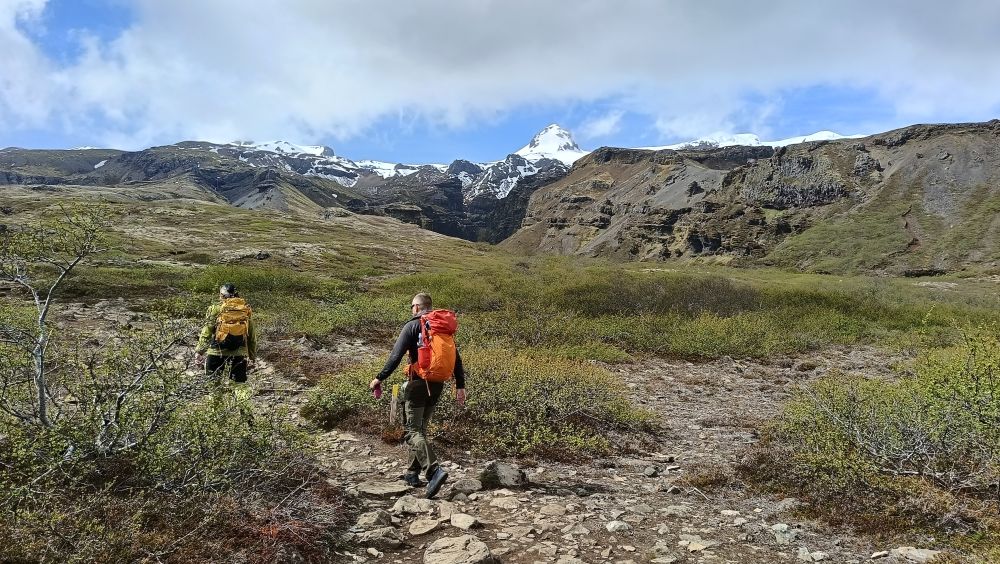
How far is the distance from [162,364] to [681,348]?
1952 cm

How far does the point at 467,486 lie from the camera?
24.2 feet

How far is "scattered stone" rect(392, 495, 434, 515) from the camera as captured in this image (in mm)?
6629

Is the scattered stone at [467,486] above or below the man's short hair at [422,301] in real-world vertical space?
below

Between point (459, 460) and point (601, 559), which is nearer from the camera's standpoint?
point (601, 559)

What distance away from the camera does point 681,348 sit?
2136cm

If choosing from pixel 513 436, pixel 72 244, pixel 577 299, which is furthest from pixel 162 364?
pixel 577 299

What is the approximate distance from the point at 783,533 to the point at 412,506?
468 cm

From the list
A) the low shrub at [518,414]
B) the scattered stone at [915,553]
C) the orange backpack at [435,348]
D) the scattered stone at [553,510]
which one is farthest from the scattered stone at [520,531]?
the scattered stone at [915,553]

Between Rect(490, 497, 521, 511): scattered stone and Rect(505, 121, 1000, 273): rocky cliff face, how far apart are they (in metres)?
94.3

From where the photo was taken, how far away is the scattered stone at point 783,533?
237 inches

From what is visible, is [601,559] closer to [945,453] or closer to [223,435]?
[223,435]

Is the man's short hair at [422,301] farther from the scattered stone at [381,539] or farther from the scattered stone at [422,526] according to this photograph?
the scattered stone at [381,539]

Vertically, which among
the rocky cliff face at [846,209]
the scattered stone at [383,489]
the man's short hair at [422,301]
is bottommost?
the scattered stone at [383,489]

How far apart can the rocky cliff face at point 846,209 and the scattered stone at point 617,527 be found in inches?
3705
